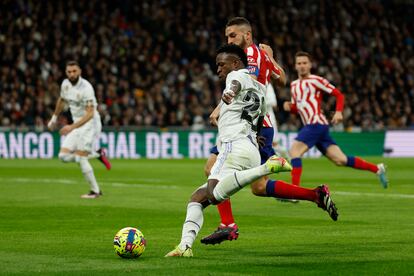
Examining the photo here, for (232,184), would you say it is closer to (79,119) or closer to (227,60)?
(227,60)

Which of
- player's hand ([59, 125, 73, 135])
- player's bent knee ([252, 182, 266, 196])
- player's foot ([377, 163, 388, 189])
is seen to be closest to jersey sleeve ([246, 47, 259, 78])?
player's bent knee ([252, 182, 266, 196])

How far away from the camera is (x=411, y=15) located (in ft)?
157

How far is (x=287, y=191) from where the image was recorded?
9875 mm

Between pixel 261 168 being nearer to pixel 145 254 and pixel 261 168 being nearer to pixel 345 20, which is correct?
pixel 145 254

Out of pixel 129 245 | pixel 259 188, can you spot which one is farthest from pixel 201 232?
pixel 129 245

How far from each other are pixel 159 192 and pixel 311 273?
34.3 feet

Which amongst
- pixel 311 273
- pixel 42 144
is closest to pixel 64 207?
pixel 311 273

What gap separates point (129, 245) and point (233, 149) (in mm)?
1386

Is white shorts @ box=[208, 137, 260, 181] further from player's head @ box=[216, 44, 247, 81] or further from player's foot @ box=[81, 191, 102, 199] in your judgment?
player's foot @ box=[81, 191, 102, 199]

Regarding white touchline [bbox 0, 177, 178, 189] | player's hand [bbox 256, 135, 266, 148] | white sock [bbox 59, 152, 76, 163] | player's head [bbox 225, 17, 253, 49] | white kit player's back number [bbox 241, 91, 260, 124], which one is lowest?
white touchline [bbox 0, 177, 178, 189]

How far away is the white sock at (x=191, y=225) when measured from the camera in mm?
8898

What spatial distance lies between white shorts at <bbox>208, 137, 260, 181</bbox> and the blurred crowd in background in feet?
81.8

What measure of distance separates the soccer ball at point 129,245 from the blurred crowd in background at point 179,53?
25.2 meters

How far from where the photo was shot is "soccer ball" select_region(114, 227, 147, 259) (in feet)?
28.9
